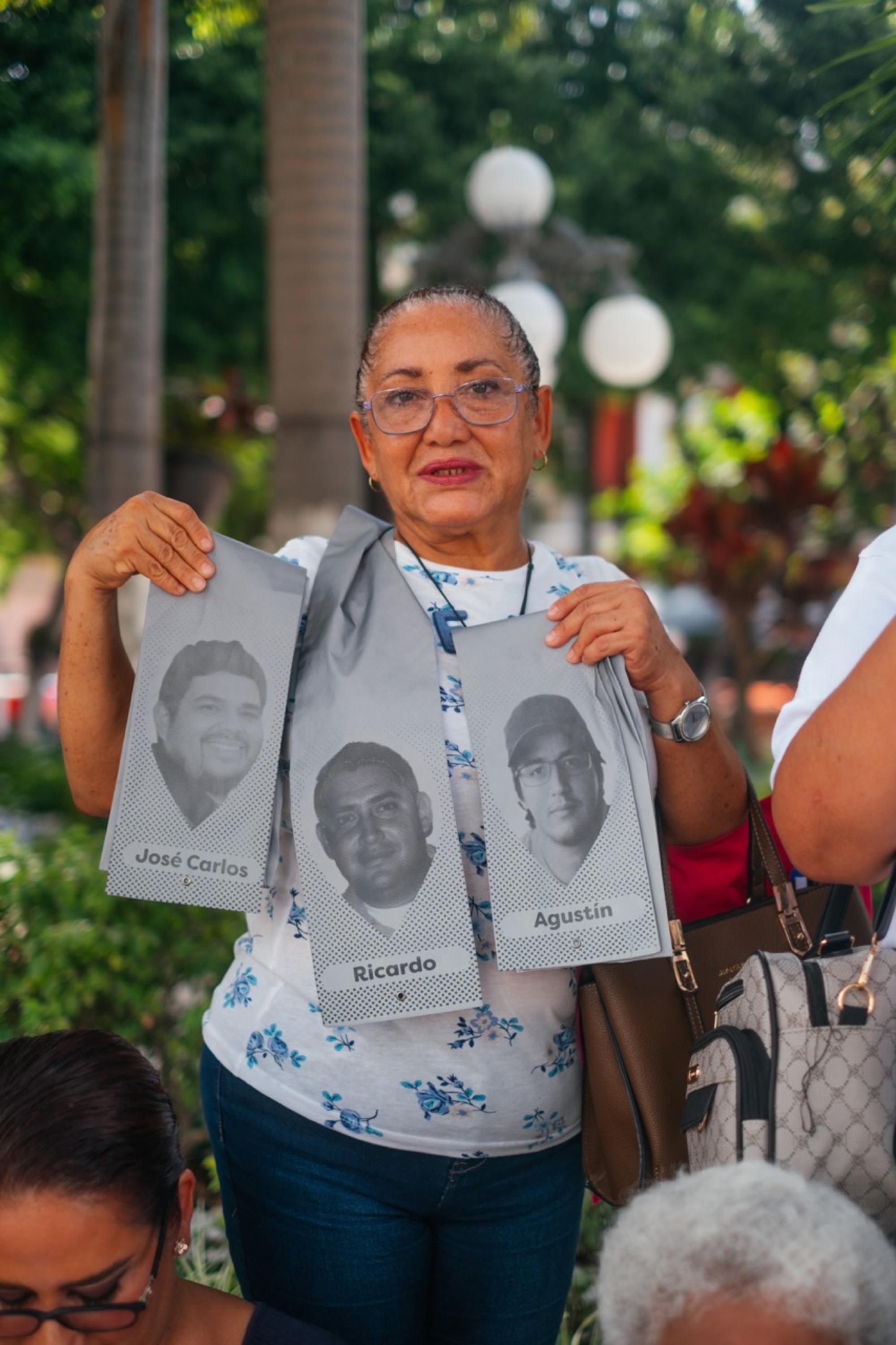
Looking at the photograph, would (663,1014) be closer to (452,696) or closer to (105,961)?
(452,696)

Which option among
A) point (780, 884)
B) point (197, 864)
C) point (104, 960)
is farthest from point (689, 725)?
point (104, 960)

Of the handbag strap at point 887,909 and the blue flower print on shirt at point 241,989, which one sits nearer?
the handbag strap at point 887,909

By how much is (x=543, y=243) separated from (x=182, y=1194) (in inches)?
264

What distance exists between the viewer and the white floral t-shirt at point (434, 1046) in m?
1.84

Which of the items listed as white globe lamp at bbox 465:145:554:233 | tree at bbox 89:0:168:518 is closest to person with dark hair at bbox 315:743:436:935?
tree at bbox 89:0:168:518

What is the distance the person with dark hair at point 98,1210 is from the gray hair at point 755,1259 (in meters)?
0.59

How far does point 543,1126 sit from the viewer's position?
191 centimetres

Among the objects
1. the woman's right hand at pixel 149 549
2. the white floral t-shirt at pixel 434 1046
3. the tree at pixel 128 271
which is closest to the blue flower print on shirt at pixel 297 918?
the white floral t-shirt at pixel 434 1046

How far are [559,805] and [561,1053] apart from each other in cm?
40

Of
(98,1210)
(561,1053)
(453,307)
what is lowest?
(98,1210)

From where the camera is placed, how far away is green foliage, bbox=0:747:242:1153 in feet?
10.4

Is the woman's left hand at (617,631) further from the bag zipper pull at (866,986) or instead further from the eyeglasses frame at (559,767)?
the bag zipper pull at (866,986)

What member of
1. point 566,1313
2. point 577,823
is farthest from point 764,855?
point 566,1313

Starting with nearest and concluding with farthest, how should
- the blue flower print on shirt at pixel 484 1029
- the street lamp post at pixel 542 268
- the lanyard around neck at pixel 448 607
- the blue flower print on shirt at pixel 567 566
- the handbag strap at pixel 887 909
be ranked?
the handbag strap at pixel 887 909, the blue flower print on shirt at pixel 484 1029, the lanyard around neck at pixel 448 607, the blue flower print on shirt at pixel 567 566, the street lamp post at pixel 542 268
